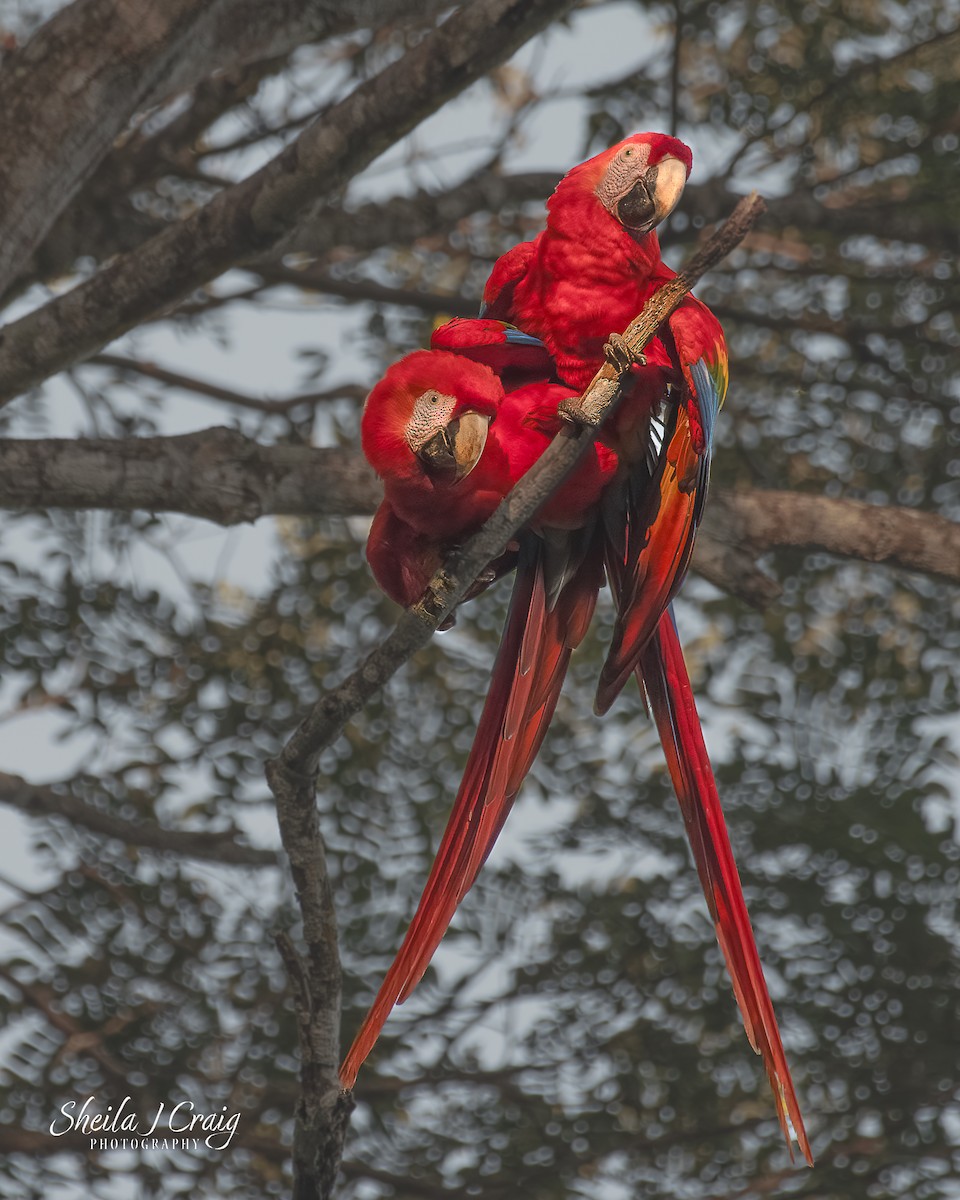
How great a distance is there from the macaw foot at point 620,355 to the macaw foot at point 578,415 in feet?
0.21

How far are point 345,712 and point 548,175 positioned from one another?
170cm

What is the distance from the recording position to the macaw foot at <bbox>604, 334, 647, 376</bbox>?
1.34 metres

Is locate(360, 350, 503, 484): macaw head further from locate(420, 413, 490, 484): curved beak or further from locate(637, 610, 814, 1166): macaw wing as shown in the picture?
locate(637, 610, 814, 1166): macaw wing

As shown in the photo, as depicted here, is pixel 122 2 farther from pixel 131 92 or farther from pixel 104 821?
pixel 104 821

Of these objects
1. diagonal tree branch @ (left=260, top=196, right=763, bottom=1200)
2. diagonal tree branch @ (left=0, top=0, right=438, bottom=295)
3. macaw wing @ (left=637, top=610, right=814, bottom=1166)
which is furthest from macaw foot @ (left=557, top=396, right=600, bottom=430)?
diagonal tree branch @ (left=0, top=0, right=438, bottom=295)

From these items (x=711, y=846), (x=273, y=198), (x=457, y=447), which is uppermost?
(x=273, y=198)

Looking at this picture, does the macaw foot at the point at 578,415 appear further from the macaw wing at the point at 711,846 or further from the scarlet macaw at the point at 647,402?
the macaw wing at the point at 711,846

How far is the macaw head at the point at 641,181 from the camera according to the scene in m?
1.57

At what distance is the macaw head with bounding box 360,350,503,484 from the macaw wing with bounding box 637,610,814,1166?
0.34 meters

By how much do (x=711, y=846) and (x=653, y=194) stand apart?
2.43 ft

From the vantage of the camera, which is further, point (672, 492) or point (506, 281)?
point (506, 281)

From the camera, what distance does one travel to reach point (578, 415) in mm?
1312
